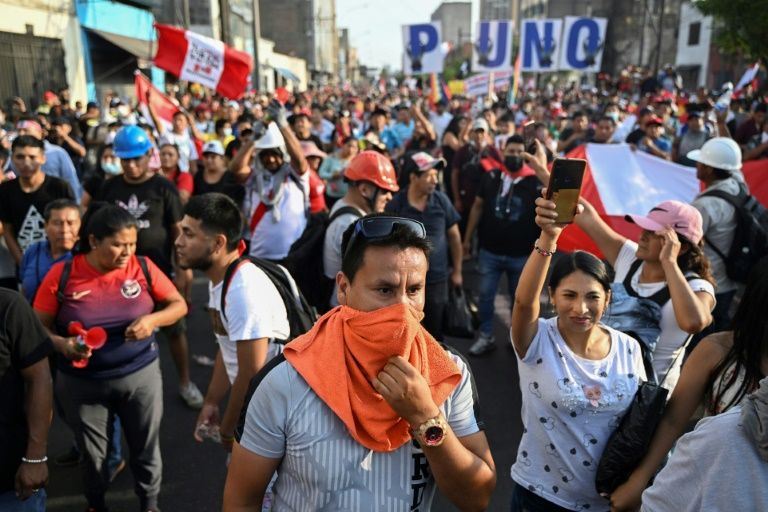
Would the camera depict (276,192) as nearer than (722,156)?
No

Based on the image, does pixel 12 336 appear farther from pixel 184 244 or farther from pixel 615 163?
pixel 615 163

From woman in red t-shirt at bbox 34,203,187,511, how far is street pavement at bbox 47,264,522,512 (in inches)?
12.2

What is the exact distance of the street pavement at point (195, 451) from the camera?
3.49 meters

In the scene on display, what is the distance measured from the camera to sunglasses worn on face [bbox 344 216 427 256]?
62.7 inches

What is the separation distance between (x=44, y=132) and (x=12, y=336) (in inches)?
285

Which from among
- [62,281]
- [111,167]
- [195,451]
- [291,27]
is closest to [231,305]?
[62,281]

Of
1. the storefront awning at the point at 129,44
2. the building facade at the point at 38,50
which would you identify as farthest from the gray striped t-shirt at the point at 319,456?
the storefront awning at the point at 129,44

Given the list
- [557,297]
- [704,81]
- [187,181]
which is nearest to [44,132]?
[187,181]

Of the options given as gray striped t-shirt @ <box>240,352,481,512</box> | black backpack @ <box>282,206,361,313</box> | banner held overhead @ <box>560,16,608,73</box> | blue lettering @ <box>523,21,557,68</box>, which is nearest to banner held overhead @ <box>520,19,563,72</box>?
blue lettering @ <box>523,21,557,68</box>

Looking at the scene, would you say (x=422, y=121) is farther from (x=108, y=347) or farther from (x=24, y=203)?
(x=108, y=347)

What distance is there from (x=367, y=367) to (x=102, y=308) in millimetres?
2125

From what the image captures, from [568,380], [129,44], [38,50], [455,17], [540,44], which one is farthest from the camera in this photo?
[455,17]

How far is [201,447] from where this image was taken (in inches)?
159

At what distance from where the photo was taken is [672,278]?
8.53 ft
